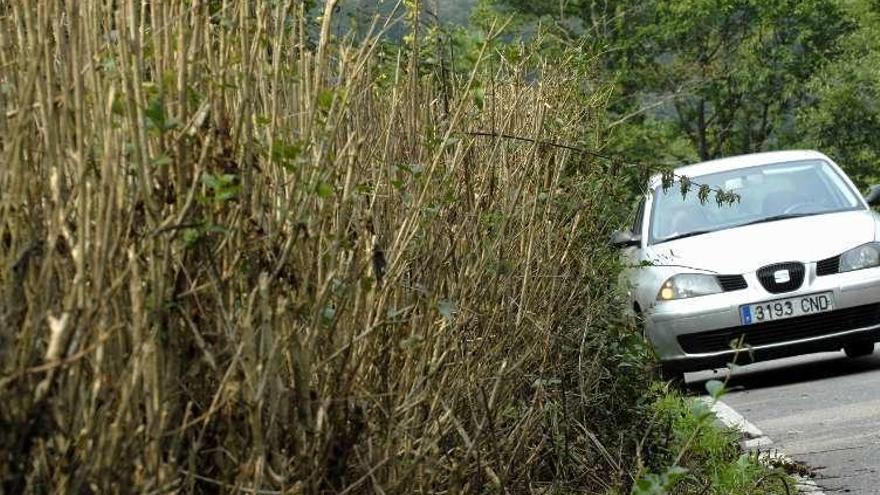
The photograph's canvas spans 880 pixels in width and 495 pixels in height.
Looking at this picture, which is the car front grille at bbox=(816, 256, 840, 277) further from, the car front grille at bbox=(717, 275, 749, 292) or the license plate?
the car front grille at bbox=(717, 275, 749, 292)

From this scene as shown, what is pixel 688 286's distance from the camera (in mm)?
11680

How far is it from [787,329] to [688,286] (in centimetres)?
64

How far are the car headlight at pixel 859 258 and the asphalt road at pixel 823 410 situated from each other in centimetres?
67

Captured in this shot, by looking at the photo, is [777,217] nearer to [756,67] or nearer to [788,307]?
[788,307]

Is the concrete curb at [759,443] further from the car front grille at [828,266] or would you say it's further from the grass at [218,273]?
the grass at [218,273]

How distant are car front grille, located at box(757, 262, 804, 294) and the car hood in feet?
0.13

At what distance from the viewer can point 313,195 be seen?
3.67 metres

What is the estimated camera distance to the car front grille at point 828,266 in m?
11.5

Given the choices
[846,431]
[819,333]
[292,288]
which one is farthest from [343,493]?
[819,333]

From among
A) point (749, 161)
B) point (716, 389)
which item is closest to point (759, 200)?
point (749, 161)

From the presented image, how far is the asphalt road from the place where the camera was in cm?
765

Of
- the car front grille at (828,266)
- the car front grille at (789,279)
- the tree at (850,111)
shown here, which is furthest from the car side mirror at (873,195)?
the tree at (850,111)

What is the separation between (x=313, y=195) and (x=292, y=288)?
206 millimetres

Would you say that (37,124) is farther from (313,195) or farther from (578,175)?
(578,175)
